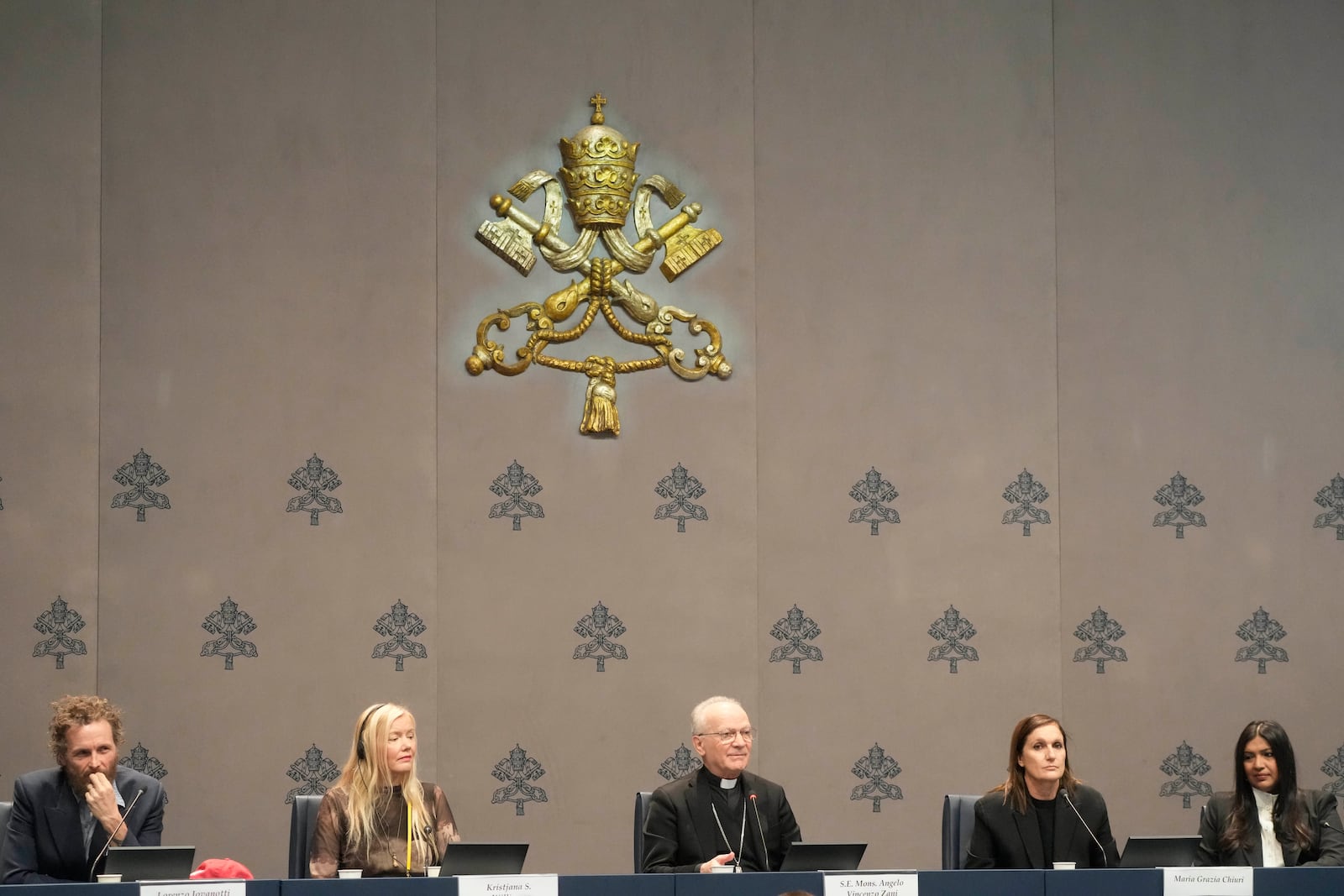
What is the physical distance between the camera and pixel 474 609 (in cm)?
567

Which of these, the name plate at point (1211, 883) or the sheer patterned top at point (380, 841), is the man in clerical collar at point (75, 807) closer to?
the sheer patterned top at point (380, 841)

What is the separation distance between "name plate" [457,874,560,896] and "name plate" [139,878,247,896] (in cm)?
51

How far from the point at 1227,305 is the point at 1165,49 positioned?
108 cm

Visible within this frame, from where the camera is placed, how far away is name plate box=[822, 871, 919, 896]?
3607mm

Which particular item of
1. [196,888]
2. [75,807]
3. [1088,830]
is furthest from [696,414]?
[196,888]

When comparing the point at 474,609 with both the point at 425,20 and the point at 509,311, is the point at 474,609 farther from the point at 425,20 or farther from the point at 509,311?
the point at 425,20

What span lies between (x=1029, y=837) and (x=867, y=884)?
1.04m

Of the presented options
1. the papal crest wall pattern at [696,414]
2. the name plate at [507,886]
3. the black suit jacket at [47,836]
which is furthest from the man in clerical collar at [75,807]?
the name plate at [507,886]

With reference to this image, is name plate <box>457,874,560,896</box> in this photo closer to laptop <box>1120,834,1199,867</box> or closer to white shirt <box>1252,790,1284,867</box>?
laptop <box>1120,834,1199,867</box>

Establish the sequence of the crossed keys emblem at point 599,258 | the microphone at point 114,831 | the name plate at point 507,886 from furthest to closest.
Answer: the crossed keys emblem at point 599,258, the microphone at point 114,831, the name plate at point 507,886

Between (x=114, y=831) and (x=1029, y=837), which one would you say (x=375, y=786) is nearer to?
(x=114, y=831)

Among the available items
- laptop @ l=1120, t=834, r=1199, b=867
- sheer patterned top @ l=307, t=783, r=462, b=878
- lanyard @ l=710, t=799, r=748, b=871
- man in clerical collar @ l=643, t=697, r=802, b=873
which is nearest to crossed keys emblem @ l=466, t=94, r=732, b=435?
man in clerical collar @ l=643, t=697, r=802, b=873

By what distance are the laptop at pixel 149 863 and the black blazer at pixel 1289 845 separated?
300 centimetres

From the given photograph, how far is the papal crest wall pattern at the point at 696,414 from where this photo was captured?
5539mm
